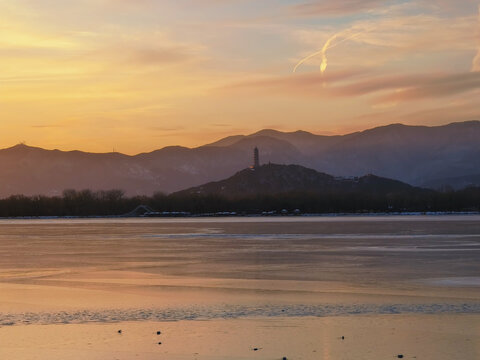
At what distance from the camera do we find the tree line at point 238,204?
16988cm

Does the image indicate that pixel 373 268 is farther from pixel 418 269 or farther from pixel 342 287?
pixel 342 287

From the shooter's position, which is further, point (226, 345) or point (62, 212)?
point (62, 212)

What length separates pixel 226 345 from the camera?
1473 cm

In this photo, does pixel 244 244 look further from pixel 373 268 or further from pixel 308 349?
pixel 308 349

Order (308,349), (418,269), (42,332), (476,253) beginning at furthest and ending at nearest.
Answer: (476,253), (418,269), (42,332), (308,349)

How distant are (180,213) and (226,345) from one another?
155844 mm

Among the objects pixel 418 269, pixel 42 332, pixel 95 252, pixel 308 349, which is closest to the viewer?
pixel 308 349

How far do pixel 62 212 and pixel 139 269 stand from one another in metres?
145

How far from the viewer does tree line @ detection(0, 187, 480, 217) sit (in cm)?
16988

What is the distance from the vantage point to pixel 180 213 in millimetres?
170000

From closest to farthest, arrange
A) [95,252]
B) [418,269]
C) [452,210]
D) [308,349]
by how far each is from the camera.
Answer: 1. [308,349]
2. [418,269]
3. [95,252]
4. [452,210]

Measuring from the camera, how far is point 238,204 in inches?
7121

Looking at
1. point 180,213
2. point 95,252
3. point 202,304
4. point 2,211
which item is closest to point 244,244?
point 95,252

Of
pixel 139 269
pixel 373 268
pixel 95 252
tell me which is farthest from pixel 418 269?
pixel 95 252
